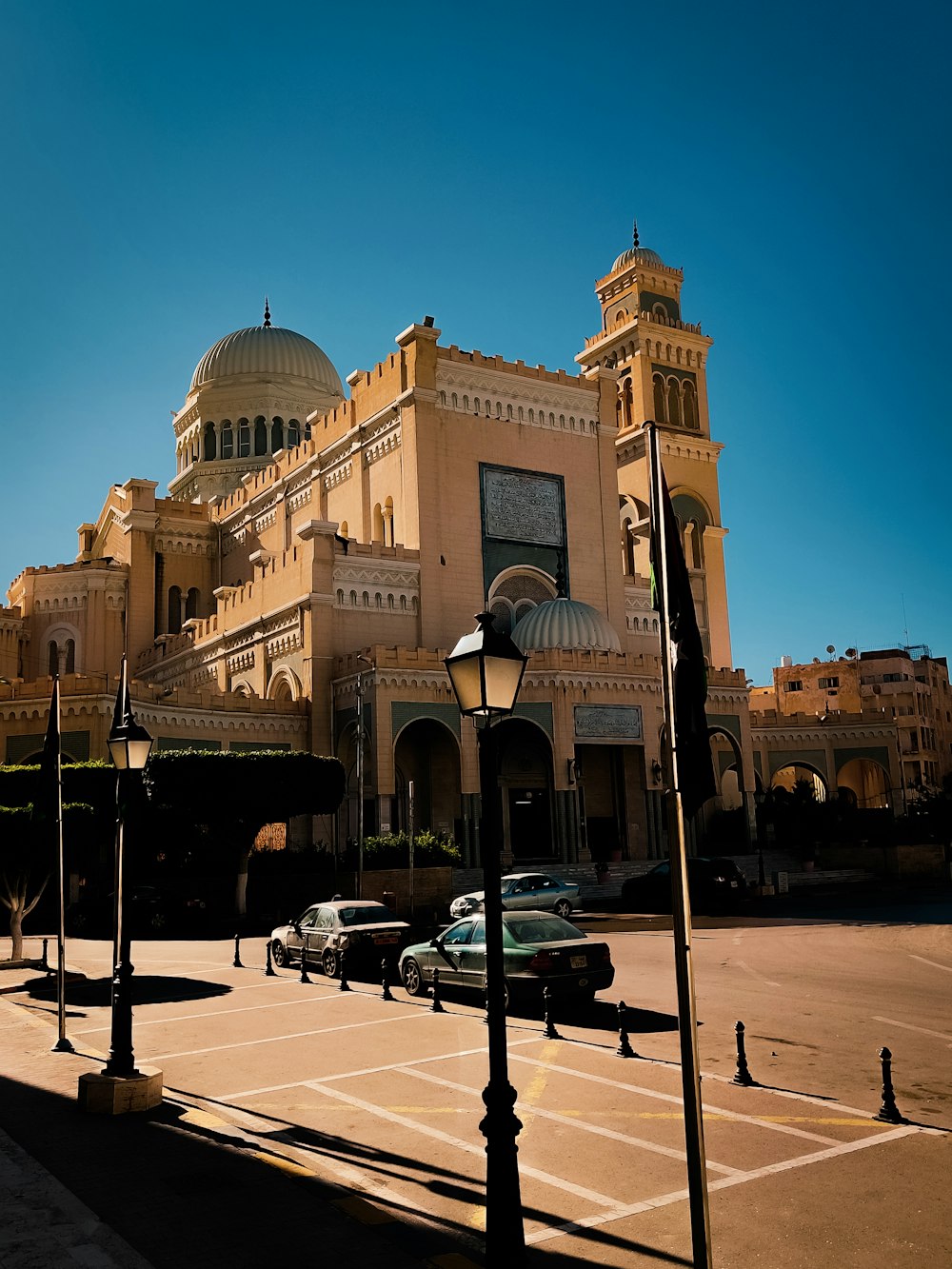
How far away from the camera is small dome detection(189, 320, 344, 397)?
6438 cm

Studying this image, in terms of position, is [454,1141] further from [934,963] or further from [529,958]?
[934,963]

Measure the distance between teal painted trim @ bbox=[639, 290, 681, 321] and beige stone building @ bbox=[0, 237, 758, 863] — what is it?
221 centimetres

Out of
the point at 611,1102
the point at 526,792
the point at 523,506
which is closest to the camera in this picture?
the point at 611,1102

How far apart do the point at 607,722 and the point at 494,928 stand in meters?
33.9

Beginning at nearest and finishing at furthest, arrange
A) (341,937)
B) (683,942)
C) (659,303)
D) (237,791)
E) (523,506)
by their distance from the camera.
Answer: (683,942), (341,937), (237,791), (523,506), (659,303)

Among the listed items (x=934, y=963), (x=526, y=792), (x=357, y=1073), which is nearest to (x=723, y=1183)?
(x=357, y=1073)

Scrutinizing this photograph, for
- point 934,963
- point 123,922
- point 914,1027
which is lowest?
point 934,963

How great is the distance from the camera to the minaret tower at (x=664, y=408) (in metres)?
58.4

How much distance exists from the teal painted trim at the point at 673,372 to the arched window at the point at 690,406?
0.31 meters

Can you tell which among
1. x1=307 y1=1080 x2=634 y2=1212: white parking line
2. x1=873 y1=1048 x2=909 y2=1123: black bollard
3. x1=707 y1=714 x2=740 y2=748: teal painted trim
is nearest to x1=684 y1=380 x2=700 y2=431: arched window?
x1=707 y1=714 x2=740 y2=748: teal painted trim

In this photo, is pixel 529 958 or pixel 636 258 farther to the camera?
pixel 636 258

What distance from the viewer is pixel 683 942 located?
567 cm

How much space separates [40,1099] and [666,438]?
52.9m

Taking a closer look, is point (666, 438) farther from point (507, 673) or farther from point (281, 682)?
point (507, 673)
